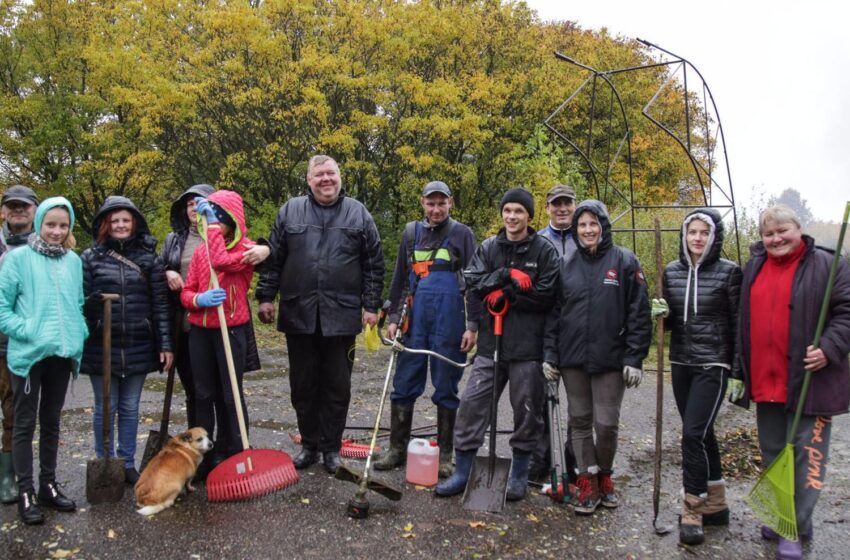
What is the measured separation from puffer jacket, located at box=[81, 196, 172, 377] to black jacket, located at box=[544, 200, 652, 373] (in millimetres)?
2754

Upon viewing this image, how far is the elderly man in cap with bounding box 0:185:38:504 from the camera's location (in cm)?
433

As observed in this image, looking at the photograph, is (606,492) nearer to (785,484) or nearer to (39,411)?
(785,484)

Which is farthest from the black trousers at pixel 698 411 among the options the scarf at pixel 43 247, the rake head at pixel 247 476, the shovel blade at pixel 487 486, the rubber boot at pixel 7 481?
the rubber boot at pixel 7 481

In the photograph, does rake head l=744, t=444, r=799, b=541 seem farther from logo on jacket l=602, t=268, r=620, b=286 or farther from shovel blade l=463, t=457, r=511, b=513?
shovel blade l=463, t=457, r=511, b=513

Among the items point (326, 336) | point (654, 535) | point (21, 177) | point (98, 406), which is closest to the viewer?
point (654, 535)

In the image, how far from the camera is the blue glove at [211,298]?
4441 mm

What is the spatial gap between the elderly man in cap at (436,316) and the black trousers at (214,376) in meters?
1.16

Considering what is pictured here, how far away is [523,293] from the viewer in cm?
450

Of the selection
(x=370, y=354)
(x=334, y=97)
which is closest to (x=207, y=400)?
(x=370, y=354)

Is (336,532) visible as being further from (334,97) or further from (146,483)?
(334,97)

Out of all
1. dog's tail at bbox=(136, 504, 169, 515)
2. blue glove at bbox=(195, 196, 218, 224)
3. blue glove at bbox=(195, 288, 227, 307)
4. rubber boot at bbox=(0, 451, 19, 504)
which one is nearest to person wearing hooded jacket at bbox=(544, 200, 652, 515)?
blue glove at bbox=(195, 288, 227, 307)

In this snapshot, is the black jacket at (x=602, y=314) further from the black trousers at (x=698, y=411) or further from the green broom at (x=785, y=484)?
the green broom at (x=785, y=484)

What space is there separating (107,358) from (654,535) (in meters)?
3.68

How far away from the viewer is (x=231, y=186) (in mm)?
16969
